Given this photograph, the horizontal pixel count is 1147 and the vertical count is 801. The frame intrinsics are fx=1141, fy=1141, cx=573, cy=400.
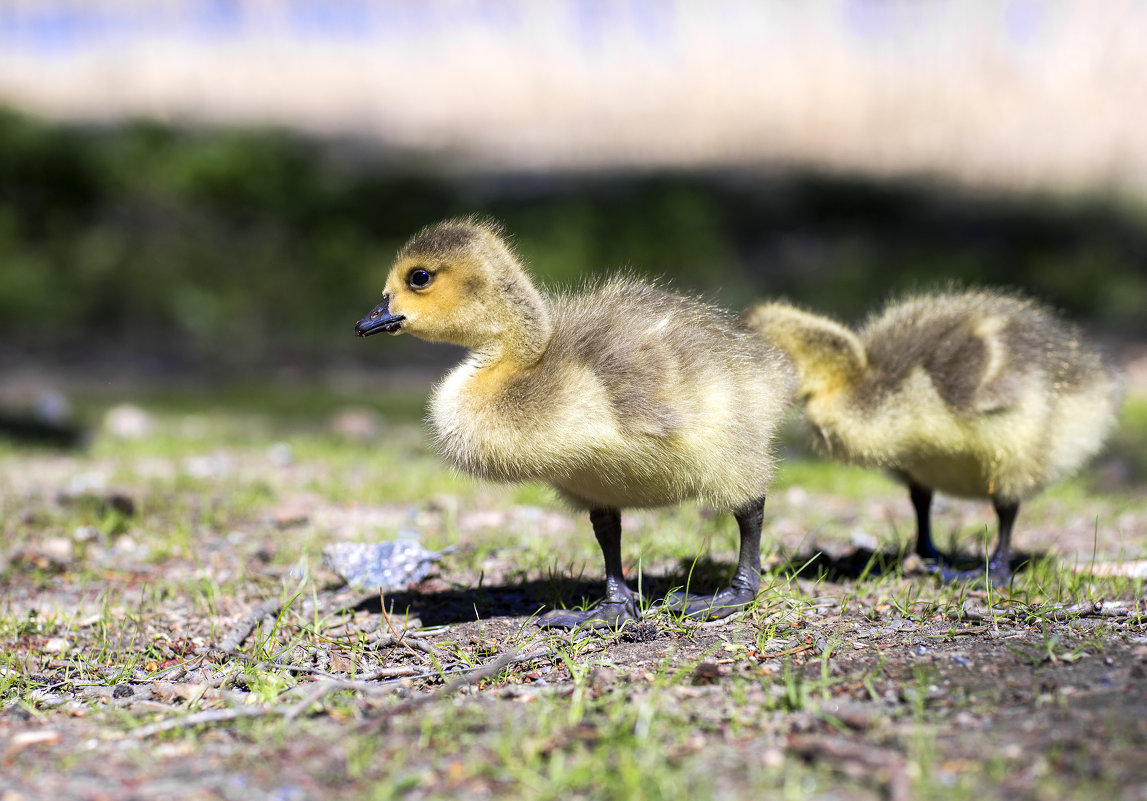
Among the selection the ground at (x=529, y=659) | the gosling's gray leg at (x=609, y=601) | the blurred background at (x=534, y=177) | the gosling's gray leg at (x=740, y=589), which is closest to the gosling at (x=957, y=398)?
the ground at (x=529, y=659)

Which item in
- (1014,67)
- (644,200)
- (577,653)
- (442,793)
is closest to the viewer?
(442,793)

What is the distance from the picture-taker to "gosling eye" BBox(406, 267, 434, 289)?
12.2ft

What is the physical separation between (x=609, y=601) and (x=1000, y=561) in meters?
1.54

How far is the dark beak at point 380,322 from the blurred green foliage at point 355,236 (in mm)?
7804

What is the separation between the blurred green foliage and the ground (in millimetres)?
6211

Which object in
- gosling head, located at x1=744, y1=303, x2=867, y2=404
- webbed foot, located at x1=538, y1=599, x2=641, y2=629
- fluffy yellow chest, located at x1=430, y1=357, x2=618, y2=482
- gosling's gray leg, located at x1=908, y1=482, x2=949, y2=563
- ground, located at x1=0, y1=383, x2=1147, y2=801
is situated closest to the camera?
ground, located at x1=0, y1=383, x2=1147, y2=801

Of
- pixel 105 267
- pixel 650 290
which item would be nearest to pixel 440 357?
pixel 105 267

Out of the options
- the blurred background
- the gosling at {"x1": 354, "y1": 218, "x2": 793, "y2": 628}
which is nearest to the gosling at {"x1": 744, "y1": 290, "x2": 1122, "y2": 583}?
the gosling at {"x1": 354, "y1": 218, "x2": 793, "y2": 628}

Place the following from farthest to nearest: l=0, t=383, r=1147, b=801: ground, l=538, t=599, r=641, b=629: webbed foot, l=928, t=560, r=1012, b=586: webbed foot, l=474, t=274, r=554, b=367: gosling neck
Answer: l=928, t=560, r=1012, b=586: webbed foot
l=474, t=274, r=554, b=367: gosling neck
l=538, t=599, r=641, b=629: webbed foot
l=0, t=383, r=1147, b=801: ground

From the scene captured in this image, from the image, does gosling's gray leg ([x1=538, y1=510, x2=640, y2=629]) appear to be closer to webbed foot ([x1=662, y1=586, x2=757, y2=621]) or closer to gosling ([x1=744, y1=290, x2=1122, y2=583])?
webbed foot ([x1=662, y1=586, x2=757, y2=621])

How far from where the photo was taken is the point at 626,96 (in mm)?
18859

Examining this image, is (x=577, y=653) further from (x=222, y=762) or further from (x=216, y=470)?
(x=216, y=470)

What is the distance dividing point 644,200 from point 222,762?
1368 centimetres

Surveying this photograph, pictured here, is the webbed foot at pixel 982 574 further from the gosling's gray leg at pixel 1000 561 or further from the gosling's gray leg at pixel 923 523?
the gosling's gray leg at pixel 923 523
